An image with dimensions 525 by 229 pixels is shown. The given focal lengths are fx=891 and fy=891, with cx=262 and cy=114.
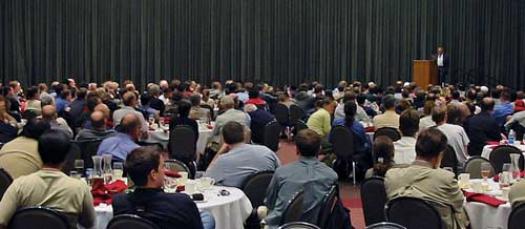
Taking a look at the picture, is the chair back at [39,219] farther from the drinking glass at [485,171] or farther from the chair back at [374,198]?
the drinking glass at [485,171]

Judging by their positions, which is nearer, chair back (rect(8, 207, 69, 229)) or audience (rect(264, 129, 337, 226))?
chair back (rect(8, 207, 69, 229))

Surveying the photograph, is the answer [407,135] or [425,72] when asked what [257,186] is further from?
[425,72]

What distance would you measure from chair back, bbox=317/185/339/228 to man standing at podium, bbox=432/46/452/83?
1916 centimetres

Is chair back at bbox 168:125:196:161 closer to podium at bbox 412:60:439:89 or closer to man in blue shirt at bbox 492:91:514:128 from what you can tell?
man in blue shirt at bbox 492:91:514:128

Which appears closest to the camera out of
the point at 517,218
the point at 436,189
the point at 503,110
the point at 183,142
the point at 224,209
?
the point at 517,218

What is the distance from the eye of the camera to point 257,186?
822 centimetres

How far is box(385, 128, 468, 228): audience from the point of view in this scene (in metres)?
6.93

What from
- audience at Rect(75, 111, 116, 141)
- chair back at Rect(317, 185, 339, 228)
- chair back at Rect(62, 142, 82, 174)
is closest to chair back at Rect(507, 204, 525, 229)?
chair back at Rect(317, 185, 339, 228)

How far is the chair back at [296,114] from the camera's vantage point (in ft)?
60.5

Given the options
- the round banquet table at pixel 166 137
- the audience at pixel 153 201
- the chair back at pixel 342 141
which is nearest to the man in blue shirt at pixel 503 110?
the chair back at pixel 342 141

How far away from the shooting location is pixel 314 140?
24.8ft

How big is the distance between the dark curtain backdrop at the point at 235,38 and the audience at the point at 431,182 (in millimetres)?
21280

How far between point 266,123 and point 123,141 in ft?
17.8

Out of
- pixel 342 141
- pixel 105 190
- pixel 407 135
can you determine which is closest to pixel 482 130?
pixel 342 141
